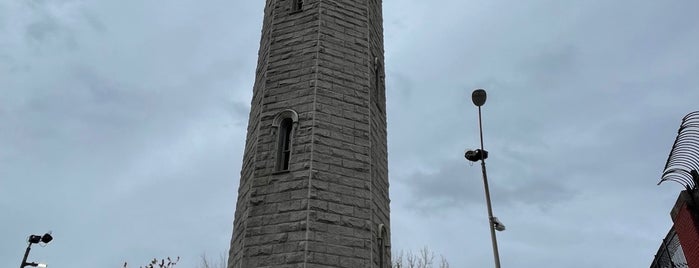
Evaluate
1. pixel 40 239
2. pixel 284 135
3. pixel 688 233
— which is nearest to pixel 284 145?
pixel 284 135

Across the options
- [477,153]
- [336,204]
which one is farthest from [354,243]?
[477,153]

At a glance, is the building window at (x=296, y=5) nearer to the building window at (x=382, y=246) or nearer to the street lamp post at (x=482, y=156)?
the street lamp post at (x=482, y=156)

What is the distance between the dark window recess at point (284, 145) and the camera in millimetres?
10953

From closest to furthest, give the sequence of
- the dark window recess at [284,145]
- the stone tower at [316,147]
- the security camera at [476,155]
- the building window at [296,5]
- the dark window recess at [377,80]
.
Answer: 1. the stone tower at [316,147]
2. the dark window recess at [284,145]
3. the security camera at [476,155]
4. the dark window recess at [377,80]
5. the building window at [296,5]

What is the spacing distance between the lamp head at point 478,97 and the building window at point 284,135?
13.0 feet

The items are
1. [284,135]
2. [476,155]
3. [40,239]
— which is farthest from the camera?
[40,239]

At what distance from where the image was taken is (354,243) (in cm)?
1004

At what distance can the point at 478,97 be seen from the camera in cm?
1188

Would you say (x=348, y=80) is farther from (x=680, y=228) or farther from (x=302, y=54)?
(x=680, y=228)

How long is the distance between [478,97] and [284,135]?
4391 mm

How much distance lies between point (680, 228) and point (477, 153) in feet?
13.2

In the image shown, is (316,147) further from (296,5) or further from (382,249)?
(296,5)

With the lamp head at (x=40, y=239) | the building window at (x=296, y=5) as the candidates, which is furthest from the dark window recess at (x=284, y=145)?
the lamp head at (x=40, y=239)

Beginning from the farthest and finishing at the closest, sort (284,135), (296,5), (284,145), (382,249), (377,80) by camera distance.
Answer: (296,5), (377,80), (284,135), (284,145), (382,249)
